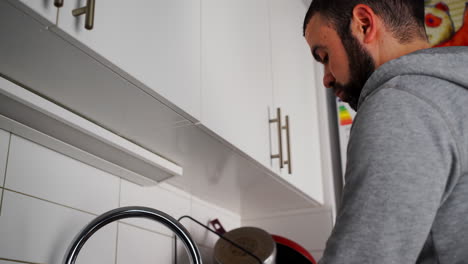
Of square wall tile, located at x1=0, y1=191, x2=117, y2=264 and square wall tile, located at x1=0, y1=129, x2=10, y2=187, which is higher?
square wall tile, located at x1=0, y1=129, x2=10, y2=187

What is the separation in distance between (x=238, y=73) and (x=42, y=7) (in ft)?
2.52

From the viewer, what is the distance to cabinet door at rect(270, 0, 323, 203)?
6.21 feet

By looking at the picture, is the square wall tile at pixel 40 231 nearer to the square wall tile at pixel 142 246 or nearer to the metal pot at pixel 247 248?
the square wall tile at pixel 142 246

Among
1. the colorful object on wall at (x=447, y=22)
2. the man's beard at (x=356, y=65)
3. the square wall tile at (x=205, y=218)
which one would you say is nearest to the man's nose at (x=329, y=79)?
the man's beard at (x=356, y=65)

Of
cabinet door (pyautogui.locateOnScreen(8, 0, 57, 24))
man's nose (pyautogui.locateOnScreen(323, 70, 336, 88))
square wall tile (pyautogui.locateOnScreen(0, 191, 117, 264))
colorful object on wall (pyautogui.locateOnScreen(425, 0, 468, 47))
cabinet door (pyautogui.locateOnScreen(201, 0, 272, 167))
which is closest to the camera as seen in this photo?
cabinet door (pyautogui.locateOnScreen(8, 0, 57, 24))

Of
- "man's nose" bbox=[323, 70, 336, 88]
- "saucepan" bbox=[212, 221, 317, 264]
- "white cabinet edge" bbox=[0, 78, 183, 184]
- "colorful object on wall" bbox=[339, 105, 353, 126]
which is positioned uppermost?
"colorful object on wall" bbox=[339, 105, 353, 126]

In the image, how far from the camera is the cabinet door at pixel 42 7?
33.1 inches

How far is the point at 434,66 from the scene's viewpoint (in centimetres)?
74

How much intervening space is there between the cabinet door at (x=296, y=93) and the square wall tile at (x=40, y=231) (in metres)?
0.64

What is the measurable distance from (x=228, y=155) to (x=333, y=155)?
889 millimetres

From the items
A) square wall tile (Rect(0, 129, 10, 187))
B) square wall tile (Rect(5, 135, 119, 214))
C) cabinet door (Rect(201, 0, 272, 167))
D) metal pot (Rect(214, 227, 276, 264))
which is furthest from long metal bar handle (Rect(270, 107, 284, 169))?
square wall tile (Rect(0, 129, 10, 187))

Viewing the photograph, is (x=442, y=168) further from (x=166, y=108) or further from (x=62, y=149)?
(x=62, y=149)

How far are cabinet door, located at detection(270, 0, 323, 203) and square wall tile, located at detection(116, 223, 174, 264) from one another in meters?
0.42

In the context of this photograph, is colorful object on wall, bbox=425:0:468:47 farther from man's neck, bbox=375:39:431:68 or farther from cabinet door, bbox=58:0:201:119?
man's neck, bbox=375:39:431:68
